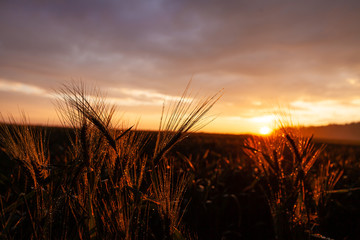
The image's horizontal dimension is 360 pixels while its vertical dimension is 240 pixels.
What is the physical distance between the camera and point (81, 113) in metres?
1.21

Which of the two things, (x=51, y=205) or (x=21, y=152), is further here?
(x=21, y=152)

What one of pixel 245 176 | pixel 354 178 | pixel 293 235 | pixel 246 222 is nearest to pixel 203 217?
pixel 246 222

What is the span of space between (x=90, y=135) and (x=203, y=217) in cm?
197

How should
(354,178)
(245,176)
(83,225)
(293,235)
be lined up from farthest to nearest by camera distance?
(354,178), (245,176), (293,235), (83,225)

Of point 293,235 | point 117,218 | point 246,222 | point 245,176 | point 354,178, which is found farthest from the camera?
point 354,178

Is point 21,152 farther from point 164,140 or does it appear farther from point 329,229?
point 329,229

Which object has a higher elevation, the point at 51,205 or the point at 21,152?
the point at 21,152

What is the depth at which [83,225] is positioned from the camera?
3.86ft

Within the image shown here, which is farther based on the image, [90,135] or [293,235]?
[293,235]

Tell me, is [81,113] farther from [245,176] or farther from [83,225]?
[245,176]

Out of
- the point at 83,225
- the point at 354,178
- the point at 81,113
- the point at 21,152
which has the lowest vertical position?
the point at 354,178

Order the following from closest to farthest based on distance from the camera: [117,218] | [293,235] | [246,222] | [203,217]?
[117,218] → [293,235] → [203,217] → [246,222]

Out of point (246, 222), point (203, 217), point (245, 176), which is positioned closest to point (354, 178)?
point (245, 176)

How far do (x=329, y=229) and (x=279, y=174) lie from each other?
79.7 inches
